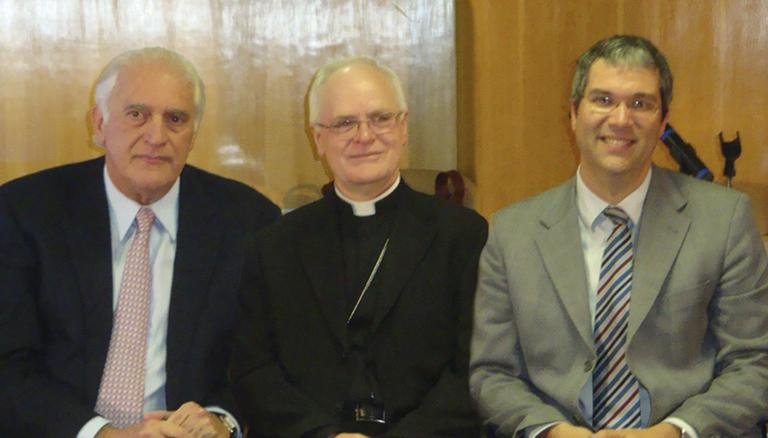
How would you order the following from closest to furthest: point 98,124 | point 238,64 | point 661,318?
1. point 661,318
2. point 98,124
3. point 238,64

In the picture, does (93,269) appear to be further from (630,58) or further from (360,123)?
(630,58)

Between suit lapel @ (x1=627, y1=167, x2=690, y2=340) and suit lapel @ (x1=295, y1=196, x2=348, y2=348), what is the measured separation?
0.78m

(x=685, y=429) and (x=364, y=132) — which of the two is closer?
(x=685, y=429)

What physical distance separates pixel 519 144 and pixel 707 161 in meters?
0.84

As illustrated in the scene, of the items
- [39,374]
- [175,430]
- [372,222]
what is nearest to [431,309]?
[372,222]

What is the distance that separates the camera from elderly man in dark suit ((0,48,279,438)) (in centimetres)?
278

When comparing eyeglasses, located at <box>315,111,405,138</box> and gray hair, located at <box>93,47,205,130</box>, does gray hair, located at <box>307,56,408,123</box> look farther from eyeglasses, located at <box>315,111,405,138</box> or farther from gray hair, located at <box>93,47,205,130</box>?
gray hair, located at <box>93,47,205,130</box>

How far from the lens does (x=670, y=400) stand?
2613mm

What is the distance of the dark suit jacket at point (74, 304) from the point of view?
9.05 ft

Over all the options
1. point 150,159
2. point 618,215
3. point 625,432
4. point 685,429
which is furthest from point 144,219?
point 685,429

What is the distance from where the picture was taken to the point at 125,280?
2869 millimetres

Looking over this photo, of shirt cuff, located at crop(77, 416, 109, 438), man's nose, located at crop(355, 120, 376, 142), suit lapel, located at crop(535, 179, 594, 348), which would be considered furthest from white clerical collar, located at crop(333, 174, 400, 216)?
shirt cuff, located at crop(77, 416, 109, 438)

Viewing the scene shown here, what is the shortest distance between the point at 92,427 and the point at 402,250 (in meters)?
0.96

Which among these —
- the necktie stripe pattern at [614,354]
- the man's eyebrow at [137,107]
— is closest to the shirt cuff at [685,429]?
the necktie stripe pattern at [614,354]
